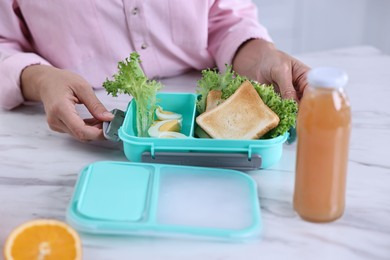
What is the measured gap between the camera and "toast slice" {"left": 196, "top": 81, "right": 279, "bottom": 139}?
0.99 m

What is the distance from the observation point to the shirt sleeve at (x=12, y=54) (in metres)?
1.23

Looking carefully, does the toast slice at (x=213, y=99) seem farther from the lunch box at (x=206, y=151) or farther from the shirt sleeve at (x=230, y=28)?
the shirt sleeve at (x=230, y=28)

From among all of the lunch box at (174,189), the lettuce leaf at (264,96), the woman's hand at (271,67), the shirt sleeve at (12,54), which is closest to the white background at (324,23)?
the woman's hand at (271,67)

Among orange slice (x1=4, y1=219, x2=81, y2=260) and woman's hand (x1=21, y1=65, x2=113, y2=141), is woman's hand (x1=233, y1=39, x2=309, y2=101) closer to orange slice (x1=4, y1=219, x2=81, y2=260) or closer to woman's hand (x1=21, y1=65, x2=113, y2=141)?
woman's hand (x1=21, y1=65, x2=113, y2=141)

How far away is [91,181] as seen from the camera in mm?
914

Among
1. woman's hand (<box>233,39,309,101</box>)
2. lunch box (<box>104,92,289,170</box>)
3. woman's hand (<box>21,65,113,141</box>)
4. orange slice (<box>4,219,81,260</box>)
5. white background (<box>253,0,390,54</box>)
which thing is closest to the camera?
orange slice (<box>4,219,81,260</box>)

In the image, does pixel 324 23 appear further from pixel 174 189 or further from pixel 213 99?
pixel 174 189

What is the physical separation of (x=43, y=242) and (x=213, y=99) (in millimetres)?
420

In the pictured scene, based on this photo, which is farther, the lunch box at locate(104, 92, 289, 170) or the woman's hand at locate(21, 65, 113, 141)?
the woman's hand at locate(21, 65, 113, 141)

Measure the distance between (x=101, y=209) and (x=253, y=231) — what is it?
202 millimetres

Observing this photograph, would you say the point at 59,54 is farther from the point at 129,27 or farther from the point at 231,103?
the point at 231,103

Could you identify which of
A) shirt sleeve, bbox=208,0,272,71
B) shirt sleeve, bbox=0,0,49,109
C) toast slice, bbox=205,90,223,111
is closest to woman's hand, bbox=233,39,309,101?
shirt sleeve, bbox=208,0,272,71

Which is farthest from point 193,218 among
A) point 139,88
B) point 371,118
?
point 371,118

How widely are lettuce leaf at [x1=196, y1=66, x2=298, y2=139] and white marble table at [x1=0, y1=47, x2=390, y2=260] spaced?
0.07 meters
